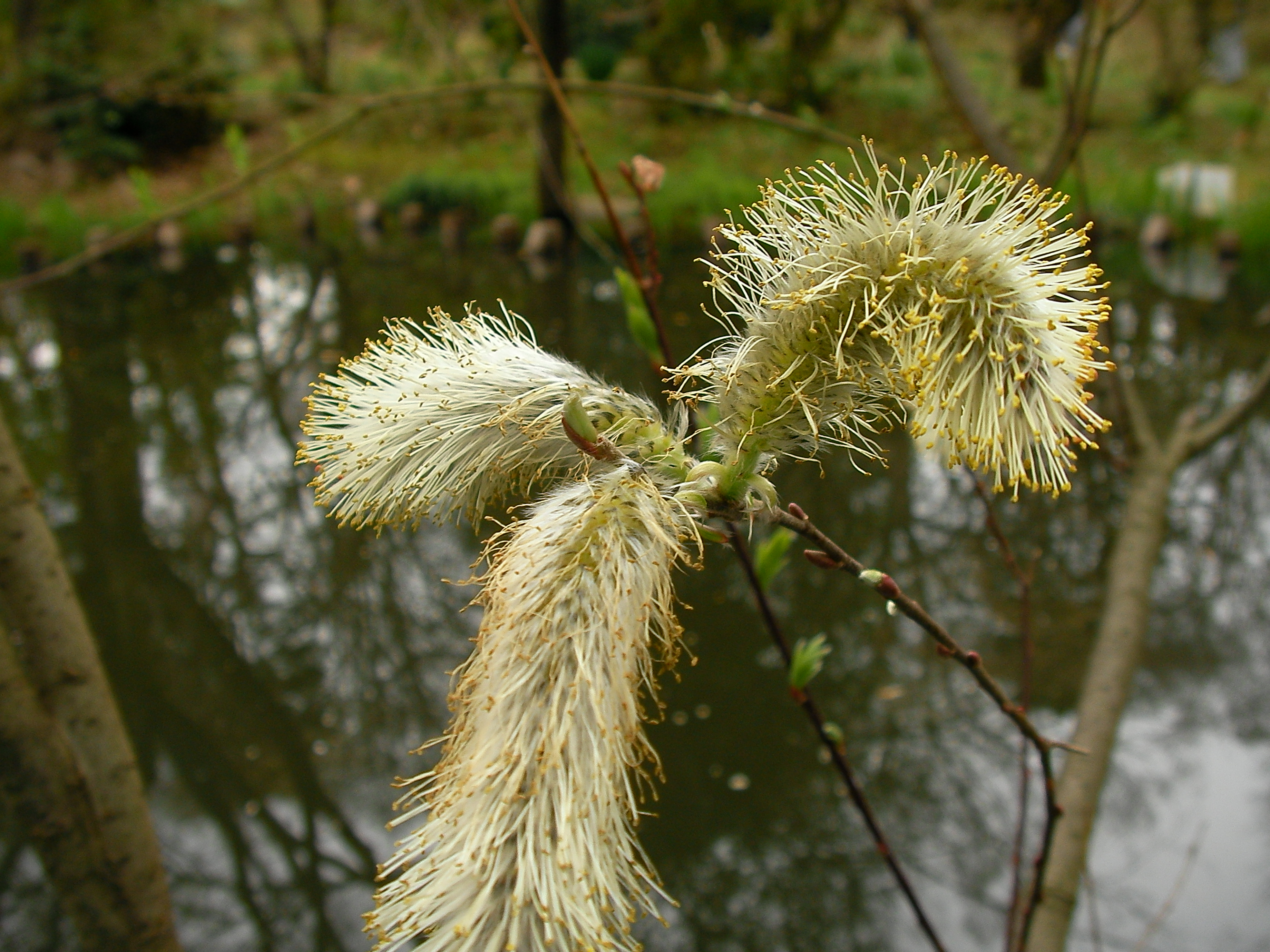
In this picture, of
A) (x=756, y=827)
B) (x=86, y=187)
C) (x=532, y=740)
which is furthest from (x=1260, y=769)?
(x=86, y=187)

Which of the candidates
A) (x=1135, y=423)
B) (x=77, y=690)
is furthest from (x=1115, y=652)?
(x=77, y=690)

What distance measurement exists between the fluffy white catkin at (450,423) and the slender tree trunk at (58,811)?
749mm

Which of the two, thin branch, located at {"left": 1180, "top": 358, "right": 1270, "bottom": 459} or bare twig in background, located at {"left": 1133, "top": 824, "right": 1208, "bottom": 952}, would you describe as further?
bare twig in background, located at {"left": 1133, "top": 824, "right": 1208, "bottom": 952}

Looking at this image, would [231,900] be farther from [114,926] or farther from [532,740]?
[532,740]

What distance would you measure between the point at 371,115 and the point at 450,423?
3.51ft

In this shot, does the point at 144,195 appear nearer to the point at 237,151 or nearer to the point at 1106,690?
the point at 237,151

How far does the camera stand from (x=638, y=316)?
0.95m

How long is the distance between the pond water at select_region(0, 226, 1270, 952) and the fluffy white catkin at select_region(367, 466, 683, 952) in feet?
2.19

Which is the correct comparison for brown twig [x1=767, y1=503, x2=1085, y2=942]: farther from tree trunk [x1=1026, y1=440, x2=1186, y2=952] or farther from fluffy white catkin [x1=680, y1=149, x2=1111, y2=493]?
tree trunk [x1=1026, y1=440, x2=1186, y2=952]

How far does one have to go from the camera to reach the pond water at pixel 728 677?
1.98 m

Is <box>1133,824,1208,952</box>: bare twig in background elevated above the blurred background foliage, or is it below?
below

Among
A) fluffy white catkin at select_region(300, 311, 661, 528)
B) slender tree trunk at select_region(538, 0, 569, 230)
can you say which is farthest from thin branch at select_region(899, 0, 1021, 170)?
slender tree trunk at select_region(538, 0, 569, 230)

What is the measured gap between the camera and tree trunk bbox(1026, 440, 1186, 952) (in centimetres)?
116

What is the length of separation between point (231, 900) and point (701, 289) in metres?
2.76
